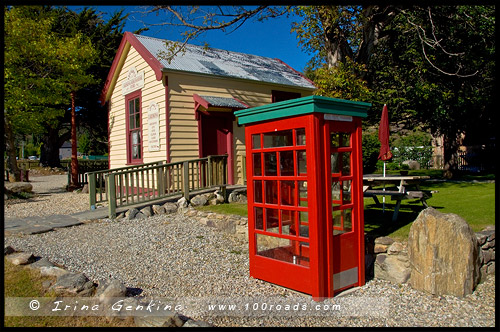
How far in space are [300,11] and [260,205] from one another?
701cm

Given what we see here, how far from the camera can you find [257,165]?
5.40m

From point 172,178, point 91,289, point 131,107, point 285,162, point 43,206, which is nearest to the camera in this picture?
point 91,289

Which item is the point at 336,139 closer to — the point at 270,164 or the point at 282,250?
the point at 270,164

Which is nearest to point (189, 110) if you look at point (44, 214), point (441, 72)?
point (44, 214)

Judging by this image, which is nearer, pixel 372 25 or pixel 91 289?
pixel 91 289

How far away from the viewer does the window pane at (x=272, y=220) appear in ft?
17.4

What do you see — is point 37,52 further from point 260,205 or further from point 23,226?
point 260,205

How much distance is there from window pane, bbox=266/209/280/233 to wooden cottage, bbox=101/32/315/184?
670 cm

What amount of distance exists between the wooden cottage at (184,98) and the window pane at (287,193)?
6.70m

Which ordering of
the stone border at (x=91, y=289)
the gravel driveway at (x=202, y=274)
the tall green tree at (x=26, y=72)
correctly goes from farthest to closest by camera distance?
the tall green tree at (x=26, y=72) → the gravel driveway at (x=202, y=274) → the stone border at (x=91, y=289)

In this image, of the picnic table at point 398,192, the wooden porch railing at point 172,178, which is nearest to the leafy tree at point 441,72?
the picnic table at point 398,192

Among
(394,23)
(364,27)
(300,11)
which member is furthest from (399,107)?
(300,11)

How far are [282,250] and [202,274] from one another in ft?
4.15

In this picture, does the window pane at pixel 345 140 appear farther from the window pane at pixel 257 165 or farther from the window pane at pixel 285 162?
the window pane at pixel 257 165
